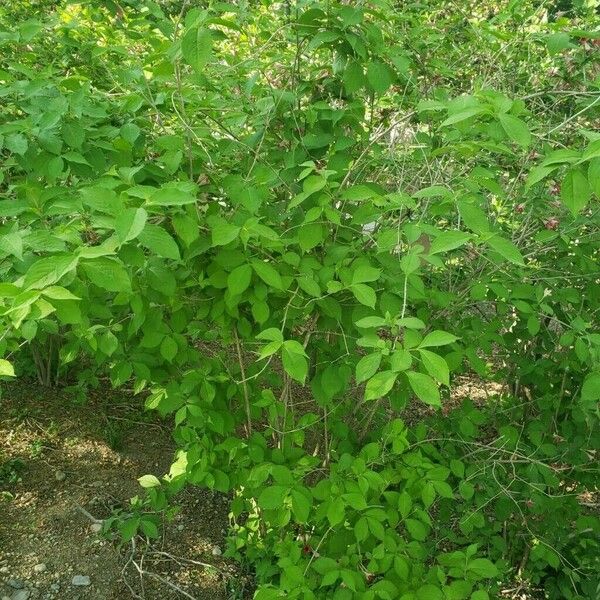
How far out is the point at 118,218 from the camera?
117 centimetres

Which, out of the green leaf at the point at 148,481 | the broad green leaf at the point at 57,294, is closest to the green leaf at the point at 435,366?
the broad green leaf at the point at 57,294

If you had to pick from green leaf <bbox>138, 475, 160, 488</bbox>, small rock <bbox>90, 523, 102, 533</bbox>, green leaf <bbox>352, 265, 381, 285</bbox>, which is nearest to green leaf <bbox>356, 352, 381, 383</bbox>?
green leaf <bbox>352, 265, 381, 285</bbox>

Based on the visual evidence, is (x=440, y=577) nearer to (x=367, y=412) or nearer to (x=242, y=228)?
(x=367, y=412)

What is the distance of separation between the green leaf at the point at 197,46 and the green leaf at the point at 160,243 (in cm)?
38

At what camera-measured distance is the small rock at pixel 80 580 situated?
2484 mm

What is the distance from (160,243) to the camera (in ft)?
4.15

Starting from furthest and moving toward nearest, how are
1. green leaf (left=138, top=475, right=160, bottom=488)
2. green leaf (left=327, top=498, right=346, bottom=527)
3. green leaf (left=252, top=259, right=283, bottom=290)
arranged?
green leaf (left=138, top=475, right=160, bottom=488) < green leaf (left=327, top=498, right=346, bottom=527) < green leaf (left=252, top=259, right=283, bottom=290)

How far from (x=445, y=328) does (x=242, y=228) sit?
0.94m

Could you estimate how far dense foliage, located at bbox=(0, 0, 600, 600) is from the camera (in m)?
1.36

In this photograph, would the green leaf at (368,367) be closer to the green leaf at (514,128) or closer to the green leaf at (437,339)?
the green leaf at (437,339)

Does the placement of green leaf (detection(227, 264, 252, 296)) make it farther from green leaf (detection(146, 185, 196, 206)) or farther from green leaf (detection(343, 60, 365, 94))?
green leaf (detection(343, 60, 365, 94))

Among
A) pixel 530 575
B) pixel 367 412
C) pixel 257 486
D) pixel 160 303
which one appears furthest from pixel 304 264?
pixel 530 575

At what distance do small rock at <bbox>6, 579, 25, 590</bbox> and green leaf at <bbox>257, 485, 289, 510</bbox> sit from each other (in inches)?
51.6

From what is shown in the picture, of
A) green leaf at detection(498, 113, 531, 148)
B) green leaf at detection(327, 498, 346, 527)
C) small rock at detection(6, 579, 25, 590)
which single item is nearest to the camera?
green leaf at detection(498, 113, 531, 148)
